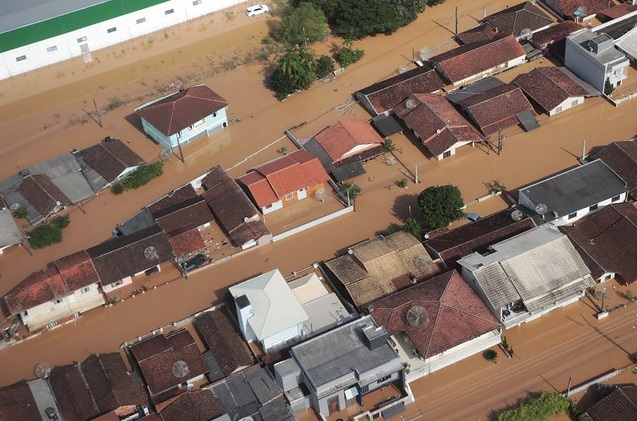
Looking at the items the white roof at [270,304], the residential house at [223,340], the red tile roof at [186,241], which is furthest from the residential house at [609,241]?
the red tile roof at [186,241]

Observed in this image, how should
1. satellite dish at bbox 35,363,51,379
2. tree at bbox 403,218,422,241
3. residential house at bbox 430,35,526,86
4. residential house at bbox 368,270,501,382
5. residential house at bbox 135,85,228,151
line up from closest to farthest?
residential house at bbox 368,270,501,382 < satellite dish at bbox 35,363,51,379 < tree at bbox 403,218,422,241 < residential house at bbox 135,85,228,151 < residential house at bbox 430,35,526,86

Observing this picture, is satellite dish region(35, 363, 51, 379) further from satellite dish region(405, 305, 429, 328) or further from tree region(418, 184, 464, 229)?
tree region(418, 184, 464, 229)

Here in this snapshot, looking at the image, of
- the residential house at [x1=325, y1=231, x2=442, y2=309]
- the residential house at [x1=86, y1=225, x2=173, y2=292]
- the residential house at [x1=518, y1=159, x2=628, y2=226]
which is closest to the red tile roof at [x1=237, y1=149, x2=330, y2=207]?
the residential house at [x1=325, y1=231, x2=442, y2=309]

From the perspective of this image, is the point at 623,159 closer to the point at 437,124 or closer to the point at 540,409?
the point at 437,124

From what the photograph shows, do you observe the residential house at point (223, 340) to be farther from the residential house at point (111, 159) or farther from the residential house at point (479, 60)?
the residential house at point (479, 60)

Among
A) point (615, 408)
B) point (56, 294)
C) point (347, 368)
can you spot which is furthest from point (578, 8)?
point (56, 294)

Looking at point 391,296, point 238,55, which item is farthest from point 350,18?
point 391,296
